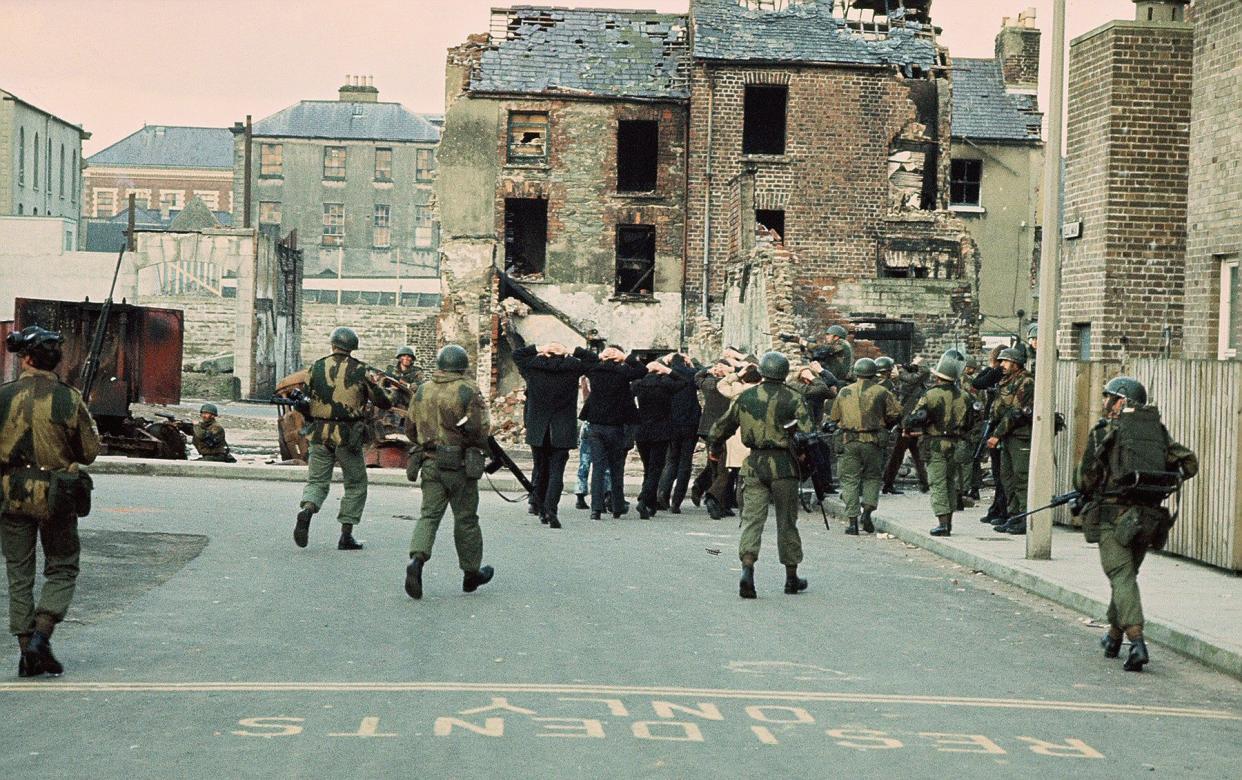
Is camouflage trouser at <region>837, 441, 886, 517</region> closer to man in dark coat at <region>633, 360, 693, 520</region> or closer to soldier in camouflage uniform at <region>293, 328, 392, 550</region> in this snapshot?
man in dark coat at <region>633, 360, 693, 520</region>

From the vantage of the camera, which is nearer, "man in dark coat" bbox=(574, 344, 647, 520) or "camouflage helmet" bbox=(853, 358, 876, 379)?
"camouflage helmet" bbox=(853, 358, 876, 379)

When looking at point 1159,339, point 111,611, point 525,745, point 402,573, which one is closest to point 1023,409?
point 1159,339

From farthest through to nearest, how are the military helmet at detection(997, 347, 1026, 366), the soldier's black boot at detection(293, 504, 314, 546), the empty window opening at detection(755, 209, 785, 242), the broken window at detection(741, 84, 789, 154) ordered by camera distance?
the broken window at detection(741, 84, 789, 154)
the empty window opening at detection(755, 209, 785, 242)
the military helmet at detection(997, 347, 1026, 366)
the soldier's black boot at detection(293, 504, 314, 546)

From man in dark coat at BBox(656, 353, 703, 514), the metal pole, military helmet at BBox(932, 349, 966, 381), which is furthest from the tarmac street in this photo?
man in dark coat at BBox(656, 353, 703, 514)

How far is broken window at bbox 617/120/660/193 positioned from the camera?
4416 cm

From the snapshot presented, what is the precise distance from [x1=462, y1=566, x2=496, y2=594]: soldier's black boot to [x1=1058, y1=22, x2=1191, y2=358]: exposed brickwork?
34.3ft

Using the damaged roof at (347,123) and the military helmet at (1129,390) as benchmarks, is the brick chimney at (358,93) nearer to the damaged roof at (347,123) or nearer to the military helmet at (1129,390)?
the damaged roof at (347,123)

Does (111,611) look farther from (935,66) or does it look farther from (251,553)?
(935,66)

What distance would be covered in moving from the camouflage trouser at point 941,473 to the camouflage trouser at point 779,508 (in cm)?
461

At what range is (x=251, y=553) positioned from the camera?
48.3 ft

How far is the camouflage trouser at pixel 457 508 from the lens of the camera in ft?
40.9

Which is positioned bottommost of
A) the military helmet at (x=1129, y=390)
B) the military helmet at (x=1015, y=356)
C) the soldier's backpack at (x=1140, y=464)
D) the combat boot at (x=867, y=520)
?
the combat boot at (x=867, y=520)

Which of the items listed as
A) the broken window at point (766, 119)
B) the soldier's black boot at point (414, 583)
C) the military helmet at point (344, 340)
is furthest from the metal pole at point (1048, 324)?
the broken window at point (766, 119)

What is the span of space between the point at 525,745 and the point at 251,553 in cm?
798
